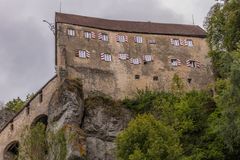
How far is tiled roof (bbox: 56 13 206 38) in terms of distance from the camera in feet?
174

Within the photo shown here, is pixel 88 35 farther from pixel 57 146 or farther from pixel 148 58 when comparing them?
pixel 57 146

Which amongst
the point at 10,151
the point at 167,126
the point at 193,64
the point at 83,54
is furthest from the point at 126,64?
the point at 167,126

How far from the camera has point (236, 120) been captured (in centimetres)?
3303

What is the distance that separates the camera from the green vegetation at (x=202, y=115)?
111ft

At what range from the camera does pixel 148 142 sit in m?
35.6

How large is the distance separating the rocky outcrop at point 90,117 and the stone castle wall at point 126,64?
76.0 inches

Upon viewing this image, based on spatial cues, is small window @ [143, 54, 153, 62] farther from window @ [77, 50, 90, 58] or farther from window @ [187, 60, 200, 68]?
window @ [77, 50, 90, 58]

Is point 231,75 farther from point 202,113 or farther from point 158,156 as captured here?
point 202,113

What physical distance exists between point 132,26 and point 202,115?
14.3 metres

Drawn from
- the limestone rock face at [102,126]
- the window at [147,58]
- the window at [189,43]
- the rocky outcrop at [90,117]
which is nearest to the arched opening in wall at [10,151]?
the rocky outcrop at [90,117]

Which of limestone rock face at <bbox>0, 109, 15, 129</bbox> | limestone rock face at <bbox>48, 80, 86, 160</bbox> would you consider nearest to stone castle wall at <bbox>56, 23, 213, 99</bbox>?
limestone rock face at <bbox>48, 80, 86, 160</bbox>

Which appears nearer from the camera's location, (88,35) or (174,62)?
(88,35)

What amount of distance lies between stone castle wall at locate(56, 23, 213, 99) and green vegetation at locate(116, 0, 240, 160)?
1803 millimetres

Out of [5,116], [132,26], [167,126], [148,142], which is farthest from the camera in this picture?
[5,116]
